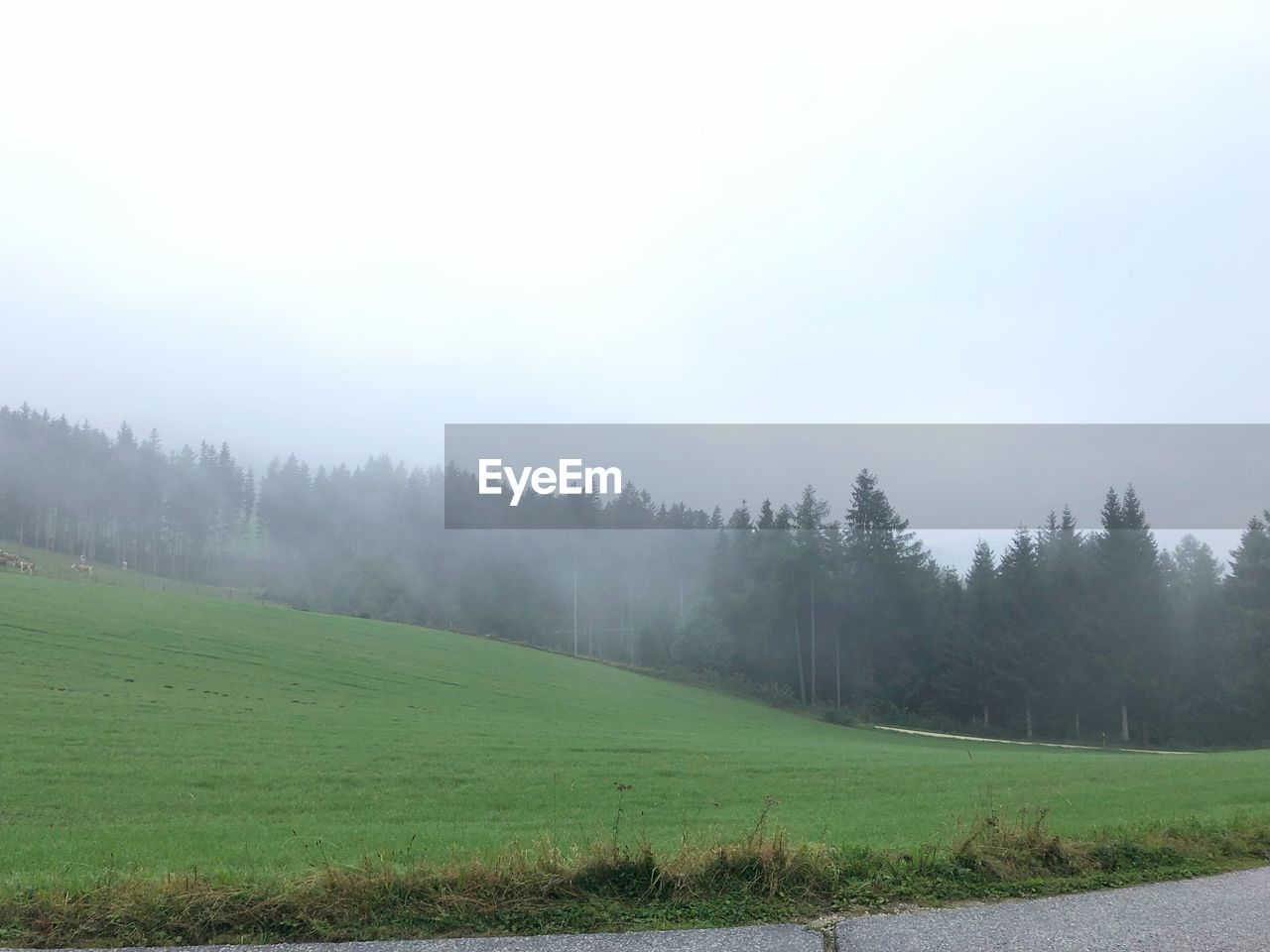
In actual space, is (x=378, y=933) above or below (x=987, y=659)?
above

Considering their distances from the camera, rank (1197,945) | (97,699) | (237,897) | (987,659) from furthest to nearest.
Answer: (987,659), (97,699), (237,897), (1197,945)

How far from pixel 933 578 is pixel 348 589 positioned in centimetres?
6746

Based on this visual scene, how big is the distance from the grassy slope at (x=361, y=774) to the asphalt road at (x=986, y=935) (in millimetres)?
2366

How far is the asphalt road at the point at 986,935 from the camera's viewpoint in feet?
15.8

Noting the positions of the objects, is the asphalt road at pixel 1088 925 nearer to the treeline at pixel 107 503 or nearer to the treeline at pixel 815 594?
the treeline at pixel 815 594

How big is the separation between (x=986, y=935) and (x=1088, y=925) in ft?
2.20

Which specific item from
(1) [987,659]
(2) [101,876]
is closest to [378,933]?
(2) [101,876]

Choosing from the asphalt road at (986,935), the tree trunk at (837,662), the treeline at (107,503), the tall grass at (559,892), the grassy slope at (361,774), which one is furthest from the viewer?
the treeline at (107,503)

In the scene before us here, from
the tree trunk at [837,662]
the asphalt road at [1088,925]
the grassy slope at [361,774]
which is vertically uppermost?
the asphalt road at [1088,925]

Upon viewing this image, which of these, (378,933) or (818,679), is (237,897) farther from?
(818,679)

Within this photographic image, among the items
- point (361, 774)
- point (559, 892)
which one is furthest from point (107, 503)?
point (559, 892)

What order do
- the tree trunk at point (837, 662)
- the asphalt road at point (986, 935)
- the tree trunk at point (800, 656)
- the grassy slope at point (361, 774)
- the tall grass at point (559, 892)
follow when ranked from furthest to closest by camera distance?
the tree trunk at point (837, 662) → the tree trunk at point (800, 656) → the grassy slope at point (361, 774) → the tall grass at point (559, 892) → the asphalt road at point (986, 935)

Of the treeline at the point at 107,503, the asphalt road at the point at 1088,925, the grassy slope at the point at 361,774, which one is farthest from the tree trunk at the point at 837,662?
the treeline at the point at 107,503

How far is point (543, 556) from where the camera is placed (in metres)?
113
